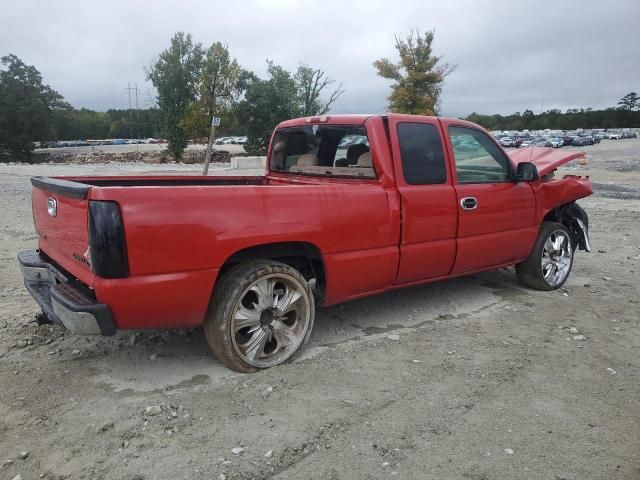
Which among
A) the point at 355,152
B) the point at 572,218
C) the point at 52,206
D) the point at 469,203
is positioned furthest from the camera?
the point at 572,218

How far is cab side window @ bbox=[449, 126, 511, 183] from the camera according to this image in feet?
15.2

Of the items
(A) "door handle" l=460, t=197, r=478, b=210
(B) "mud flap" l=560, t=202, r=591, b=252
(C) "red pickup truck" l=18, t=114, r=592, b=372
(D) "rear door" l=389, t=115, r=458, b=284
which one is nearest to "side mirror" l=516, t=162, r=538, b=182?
(C) "red pickup truck" l=18, t=114, r=592, b=372

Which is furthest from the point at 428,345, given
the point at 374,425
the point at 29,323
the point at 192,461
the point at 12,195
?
the point at 12,195

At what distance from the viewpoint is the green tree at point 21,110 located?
170 ft

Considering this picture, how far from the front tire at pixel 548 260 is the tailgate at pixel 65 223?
170 inches

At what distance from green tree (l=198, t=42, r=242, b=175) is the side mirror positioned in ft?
107

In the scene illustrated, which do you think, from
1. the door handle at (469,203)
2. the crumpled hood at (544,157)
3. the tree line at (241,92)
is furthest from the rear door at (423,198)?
the tree line at (241,92)

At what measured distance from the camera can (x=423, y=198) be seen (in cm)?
423

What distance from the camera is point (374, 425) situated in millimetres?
2945

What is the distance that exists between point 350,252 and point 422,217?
2.50 ft

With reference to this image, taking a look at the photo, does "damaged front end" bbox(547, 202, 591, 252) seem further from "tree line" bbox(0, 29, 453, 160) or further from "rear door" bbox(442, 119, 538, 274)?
"tree line" bbox(0, 29, 453, 160)

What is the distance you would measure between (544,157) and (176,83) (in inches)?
1308

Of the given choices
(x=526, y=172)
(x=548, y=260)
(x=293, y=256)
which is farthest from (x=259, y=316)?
(x=548, y=260)

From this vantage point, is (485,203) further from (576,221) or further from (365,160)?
(576,221)
